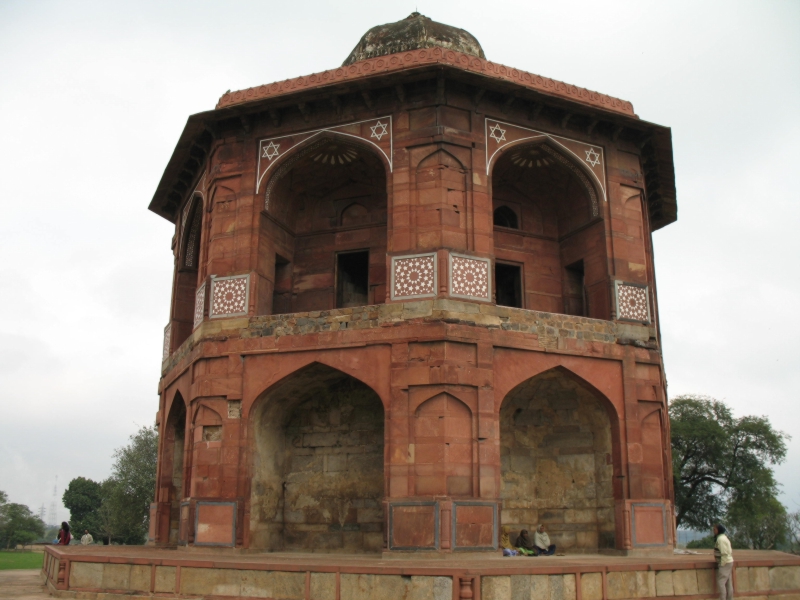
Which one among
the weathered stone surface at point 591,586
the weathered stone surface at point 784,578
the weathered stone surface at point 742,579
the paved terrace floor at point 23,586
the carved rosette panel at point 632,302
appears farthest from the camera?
the carved rosette panel at point 632,302

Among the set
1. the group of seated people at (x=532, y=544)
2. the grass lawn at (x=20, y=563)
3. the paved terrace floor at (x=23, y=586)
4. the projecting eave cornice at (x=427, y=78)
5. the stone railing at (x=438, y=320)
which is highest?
the projecting eave cornice at (x=427, y=78)

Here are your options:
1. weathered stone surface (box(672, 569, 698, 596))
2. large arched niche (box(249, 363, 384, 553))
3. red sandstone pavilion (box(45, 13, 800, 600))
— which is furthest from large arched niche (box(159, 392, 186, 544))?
weathered stone surface (box(672, 569, 698, 596))

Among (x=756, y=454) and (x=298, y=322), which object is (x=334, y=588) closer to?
(x=298, y=322)

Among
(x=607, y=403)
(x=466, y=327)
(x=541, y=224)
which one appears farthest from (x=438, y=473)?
(x=541, y=224)

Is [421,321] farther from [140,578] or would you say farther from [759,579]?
[759,579]

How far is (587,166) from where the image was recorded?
15062 mm

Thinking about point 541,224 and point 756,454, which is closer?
point 541,224

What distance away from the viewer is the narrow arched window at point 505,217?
1617 cm

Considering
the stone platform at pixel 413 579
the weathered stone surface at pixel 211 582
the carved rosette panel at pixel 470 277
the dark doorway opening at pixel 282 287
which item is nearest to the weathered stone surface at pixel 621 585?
the stone platform at pixel 413 579

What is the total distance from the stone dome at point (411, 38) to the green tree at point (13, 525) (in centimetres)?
5561

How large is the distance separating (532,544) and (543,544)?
326 mm

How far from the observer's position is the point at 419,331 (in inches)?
505

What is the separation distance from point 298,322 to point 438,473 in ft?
11.9

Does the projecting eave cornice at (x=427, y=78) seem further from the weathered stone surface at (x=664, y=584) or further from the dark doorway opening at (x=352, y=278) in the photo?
the weathered stone surface at (x=664, y=584)
